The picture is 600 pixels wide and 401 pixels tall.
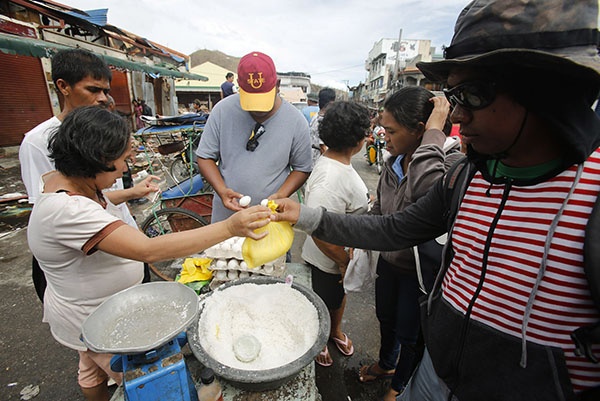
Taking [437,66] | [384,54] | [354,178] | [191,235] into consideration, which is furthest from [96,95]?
[384,54]

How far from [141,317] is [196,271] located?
71 cm

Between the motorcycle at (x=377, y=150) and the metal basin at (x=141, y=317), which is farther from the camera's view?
the motorcycle at (x=377, y=150)

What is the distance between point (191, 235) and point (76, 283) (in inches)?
25.1

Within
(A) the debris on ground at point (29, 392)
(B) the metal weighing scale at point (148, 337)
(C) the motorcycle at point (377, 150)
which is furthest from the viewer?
(C) the motorcycle at point (377, 150)

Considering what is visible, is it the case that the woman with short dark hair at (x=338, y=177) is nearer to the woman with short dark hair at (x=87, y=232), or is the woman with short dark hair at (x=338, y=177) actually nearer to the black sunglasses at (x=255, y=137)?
the black sunglasses at (x=255, y=137)

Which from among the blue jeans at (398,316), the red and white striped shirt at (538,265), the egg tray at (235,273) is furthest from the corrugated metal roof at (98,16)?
the red and white striped shirt at (538,265)

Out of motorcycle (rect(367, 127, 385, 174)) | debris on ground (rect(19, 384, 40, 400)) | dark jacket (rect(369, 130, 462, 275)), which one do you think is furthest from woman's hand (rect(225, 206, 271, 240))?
motorcycle (rect(367, 127, 385, 174))

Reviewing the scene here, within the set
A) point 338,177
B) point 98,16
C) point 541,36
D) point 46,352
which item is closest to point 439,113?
point 338,177

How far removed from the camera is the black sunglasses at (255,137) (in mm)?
2277

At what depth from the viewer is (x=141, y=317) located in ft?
4.02

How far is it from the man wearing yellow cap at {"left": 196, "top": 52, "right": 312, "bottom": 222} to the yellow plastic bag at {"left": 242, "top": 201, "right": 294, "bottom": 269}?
2.73 feet

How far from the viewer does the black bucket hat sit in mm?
680

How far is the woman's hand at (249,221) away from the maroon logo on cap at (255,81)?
A: 121cm

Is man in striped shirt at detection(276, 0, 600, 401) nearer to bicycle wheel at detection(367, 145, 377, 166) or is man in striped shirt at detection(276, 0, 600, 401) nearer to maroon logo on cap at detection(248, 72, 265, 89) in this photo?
maroon logo on cap at detection(248, 72, 265, 89)
